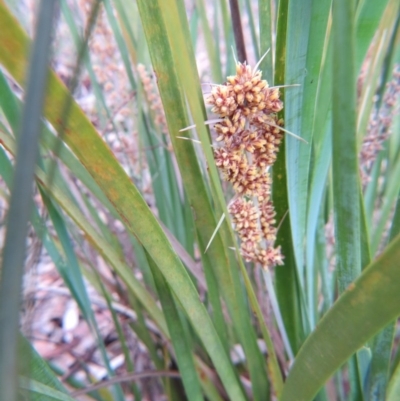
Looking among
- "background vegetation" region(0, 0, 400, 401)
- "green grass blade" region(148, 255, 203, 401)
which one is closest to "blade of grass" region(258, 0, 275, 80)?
"background vegetation" region(0, 0, 400, 401)

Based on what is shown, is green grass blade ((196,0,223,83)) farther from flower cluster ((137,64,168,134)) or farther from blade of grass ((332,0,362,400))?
blade of grass ((332,0,362,400))

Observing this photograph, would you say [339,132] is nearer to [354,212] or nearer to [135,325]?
[354,212]

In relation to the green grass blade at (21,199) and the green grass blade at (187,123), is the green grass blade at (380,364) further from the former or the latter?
the green grass blade at (21,199)

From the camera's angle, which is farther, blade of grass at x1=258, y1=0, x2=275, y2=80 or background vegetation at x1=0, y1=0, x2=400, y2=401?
blade of grass at x1=258, y1=0, x2=275, y2=80

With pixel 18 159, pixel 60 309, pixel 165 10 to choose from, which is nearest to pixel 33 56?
pixel 18 159

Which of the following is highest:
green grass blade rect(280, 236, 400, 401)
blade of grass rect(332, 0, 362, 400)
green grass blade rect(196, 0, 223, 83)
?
green grass blade rect(196, 0, 223, 83)

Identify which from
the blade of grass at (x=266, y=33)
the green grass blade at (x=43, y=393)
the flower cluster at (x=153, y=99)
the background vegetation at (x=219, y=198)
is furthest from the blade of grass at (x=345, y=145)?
the flower cluster at (x=153, y=99)
